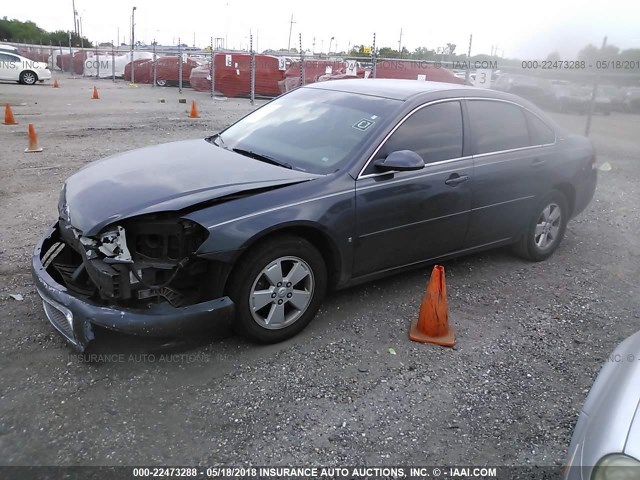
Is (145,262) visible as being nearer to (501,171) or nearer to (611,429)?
(611,429)

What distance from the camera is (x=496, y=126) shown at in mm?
4746

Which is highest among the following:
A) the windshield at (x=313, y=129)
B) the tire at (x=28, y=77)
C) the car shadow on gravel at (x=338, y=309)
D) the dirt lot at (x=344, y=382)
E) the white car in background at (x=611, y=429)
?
the tire at (x=28, y=77)

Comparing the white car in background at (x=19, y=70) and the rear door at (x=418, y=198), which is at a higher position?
the white car in background at (x=19, y=70)

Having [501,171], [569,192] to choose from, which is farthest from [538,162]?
[569,192]

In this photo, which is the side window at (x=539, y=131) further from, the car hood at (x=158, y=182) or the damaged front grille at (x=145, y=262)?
the damaged front grille at (x=145, y=262)

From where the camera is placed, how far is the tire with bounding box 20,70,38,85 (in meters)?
26.4

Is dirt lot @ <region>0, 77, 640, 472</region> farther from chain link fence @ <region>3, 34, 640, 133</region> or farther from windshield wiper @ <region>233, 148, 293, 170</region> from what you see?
chain link fence @ <region>3, 34, 640, 133</region>

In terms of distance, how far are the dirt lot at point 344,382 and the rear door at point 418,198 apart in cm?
45

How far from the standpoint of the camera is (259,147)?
4199 mm

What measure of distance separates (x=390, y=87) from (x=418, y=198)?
1063mm

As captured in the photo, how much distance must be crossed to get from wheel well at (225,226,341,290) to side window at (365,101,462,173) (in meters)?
0.73

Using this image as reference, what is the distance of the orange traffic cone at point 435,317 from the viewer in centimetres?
372

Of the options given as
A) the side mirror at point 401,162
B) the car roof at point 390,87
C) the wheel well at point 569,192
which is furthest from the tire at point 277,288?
the wheel well at point 569,192

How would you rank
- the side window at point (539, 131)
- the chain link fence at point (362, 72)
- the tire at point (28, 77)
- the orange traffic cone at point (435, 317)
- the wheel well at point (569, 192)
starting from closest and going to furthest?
the orange traffic cone at point (435, 317) → the side window at point (539, 131) → the wheel well at point (569, 192) → the chain link fence at point (362, 72) → the tire at point (28, 77)
